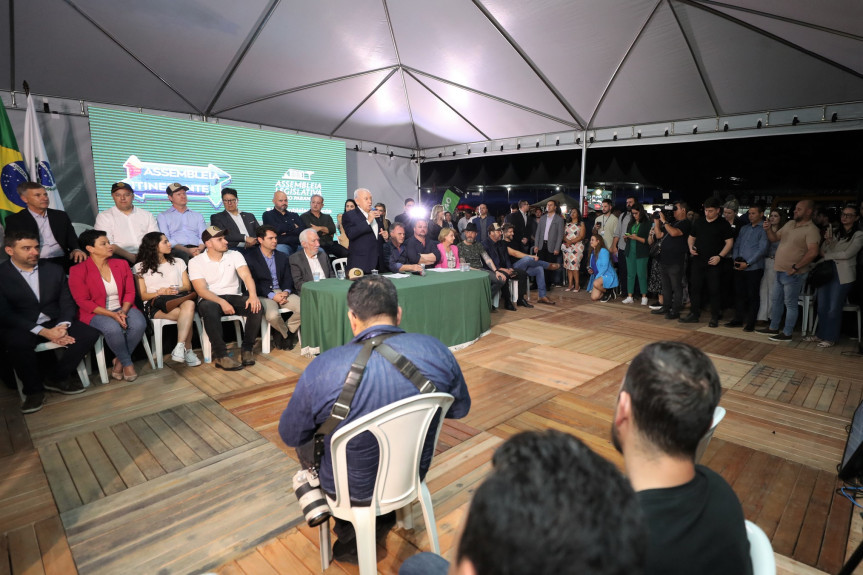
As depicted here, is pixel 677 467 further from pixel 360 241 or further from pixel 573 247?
pixel 573 247

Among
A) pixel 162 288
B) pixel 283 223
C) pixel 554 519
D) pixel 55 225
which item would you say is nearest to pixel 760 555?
pixel 554 519

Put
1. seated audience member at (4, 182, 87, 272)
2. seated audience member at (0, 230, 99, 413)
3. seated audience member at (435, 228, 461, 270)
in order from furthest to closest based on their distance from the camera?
seated audience member at (435, 228, 461, 270) < seated audience member at (4, 182, 87, 272) < seated audience member at (0, 230, 99, 413)

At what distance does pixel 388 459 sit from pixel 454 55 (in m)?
6.67

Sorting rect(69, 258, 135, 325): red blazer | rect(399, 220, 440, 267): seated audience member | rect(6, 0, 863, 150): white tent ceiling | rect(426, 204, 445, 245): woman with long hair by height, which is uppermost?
rect(6, 0, 863, 150): white tent ceiling

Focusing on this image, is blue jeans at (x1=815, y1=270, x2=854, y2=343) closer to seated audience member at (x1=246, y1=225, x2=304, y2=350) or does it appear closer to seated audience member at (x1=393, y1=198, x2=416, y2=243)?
seated audience member at (x1=393, y1=198, x2=416, y2=243)

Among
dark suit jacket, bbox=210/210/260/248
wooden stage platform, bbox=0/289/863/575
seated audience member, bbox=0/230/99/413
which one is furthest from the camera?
dark suit jacket, bbox=210/210/260/248

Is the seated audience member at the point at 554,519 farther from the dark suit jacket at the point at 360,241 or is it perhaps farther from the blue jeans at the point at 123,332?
the dark suit jacket at the point at 360,241

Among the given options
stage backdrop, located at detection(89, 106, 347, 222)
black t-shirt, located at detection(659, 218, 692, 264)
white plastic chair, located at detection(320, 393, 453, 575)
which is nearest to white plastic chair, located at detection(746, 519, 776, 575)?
white plastic chair, located at detection(320, 393, 453, 575)

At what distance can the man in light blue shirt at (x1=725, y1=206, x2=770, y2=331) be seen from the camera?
5.20m

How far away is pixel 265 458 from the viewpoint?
246 centimetres

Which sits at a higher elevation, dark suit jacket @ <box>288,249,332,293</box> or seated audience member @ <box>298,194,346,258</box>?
seated audience member @ <box>298,194,346,258</box>

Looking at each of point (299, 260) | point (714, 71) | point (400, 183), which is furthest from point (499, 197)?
point (299, 260)

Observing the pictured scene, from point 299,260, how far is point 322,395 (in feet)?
11.6

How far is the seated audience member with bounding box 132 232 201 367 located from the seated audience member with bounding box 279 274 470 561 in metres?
3.01
